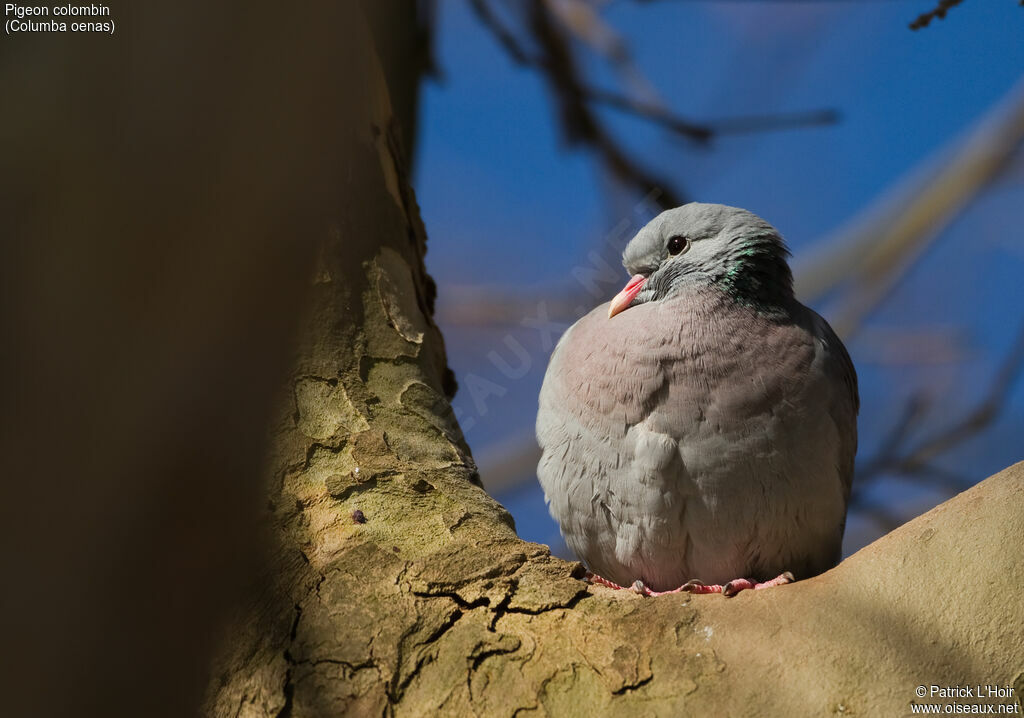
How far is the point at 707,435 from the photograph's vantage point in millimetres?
3312

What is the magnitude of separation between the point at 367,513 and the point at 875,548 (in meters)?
1.35

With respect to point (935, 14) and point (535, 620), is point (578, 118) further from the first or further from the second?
point (535, 620)

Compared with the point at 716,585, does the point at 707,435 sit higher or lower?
higher

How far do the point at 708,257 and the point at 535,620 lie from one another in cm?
193

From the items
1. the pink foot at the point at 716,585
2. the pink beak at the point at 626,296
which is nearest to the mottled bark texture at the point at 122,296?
the pink foot at the point at 716,585

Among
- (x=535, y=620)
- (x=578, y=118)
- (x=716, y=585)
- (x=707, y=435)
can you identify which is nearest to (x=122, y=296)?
(x=535, y=620)

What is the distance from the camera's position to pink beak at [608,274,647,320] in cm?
383

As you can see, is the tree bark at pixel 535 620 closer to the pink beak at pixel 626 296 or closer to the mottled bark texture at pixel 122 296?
the mottled bark texture at pixel 122 296

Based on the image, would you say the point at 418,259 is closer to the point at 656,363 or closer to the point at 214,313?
the point at 656,363

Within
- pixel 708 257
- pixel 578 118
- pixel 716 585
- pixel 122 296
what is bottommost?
pixel 122 296

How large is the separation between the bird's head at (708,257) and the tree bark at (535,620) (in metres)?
1.48

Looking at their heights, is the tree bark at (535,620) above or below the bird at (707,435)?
below

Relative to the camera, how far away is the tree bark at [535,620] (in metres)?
2.09

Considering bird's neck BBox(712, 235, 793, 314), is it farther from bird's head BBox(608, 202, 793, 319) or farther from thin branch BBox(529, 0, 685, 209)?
thin branch BBox(529, 0, 685, 209)
